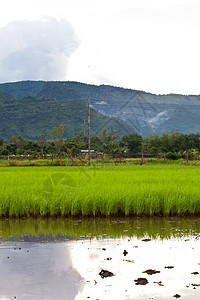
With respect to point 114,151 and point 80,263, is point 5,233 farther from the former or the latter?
point 114,151

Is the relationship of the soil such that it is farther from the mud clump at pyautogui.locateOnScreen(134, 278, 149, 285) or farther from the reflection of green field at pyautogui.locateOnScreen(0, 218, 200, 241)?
the reflection of green field at pyautogui.locateOnScreen(0, 218, 200, 241)

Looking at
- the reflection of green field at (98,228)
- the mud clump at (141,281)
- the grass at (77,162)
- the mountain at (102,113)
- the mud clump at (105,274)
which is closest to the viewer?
the mud clump at (141,281)

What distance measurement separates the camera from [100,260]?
12.6 ft

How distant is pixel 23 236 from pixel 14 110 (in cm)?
11330

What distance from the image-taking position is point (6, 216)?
262 inches

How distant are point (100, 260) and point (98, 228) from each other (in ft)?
5.49

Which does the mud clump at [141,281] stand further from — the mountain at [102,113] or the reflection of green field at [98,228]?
the mountain at [102,113]

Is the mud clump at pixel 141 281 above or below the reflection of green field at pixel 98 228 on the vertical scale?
above

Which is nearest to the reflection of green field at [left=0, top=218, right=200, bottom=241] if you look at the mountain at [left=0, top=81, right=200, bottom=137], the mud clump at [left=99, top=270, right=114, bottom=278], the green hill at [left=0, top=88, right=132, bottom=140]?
the mud clump at [left=99, top=270, right=114, bottom=278]

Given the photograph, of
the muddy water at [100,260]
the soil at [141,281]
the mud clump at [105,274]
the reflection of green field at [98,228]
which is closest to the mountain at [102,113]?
the reflection of green field at [98,228]

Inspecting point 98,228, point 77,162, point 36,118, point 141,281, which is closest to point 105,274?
point 141,281

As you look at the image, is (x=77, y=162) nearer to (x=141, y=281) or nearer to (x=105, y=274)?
(x=105, y=274)

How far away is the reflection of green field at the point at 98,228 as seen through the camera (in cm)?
504

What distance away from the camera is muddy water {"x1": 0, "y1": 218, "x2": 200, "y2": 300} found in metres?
2.98
